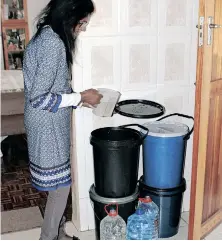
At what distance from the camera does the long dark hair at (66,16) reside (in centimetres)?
183

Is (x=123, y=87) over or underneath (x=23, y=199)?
over

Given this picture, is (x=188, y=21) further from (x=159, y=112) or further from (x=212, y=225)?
(x=212, y=225)

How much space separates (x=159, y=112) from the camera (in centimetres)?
227

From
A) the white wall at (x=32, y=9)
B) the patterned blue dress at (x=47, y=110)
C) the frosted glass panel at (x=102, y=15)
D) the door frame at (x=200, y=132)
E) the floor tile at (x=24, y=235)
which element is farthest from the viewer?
the white wall at (x=32, y=9)

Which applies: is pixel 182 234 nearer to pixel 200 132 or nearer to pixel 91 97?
pixel 200 132

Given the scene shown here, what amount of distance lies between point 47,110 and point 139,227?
3.02 ft

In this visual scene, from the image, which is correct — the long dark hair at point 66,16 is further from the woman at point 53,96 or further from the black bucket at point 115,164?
the black bucket at point 115,164

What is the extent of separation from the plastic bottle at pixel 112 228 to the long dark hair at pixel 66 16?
3.38 feet

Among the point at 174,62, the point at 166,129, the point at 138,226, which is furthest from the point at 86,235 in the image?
the point at 174,62

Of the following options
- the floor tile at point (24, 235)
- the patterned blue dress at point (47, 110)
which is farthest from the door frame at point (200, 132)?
the floor tile at point (24, 235)

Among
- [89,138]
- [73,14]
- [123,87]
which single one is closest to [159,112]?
[123,87]

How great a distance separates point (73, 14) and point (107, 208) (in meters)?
1.11

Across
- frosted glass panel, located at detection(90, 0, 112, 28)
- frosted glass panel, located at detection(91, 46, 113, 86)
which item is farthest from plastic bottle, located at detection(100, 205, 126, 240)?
frosted glass panel, located at detection(90, 0, 112, 28)

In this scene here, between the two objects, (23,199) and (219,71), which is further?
(23,199)
